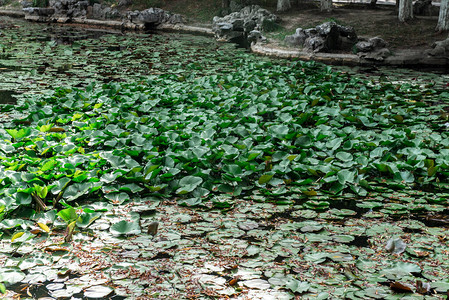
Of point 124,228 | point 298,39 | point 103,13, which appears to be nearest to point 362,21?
point 298,39

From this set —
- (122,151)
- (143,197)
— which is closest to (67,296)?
(143,197)

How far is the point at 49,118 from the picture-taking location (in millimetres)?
4867

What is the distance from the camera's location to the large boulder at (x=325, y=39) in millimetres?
10406

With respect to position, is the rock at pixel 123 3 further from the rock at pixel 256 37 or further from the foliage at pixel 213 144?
the foliage at pixel 213 144

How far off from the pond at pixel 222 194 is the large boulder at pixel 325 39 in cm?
431

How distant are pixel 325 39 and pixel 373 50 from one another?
1125 millimetres

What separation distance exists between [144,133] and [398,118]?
2929mm

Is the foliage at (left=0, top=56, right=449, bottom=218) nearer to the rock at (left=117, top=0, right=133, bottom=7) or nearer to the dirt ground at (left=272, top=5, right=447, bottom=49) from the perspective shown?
the dirt ground at (left=272, top=5, right=447, bottom=49)

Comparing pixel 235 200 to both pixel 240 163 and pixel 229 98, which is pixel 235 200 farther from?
pixel 229 98

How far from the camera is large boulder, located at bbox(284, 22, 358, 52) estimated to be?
10.4 metres

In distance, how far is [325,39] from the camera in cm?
1044

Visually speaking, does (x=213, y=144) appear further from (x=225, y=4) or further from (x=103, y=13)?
(x=103, y=13)

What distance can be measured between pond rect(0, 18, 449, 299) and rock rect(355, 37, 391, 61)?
365 centimetres

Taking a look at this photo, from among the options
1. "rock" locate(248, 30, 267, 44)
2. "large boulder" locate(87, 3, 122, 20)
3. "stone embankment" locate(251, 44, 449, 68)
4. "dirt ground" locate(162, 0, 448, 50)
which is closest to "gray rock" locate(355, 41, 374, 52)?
"stone embankment" locate(251, 44, 449, 68)
